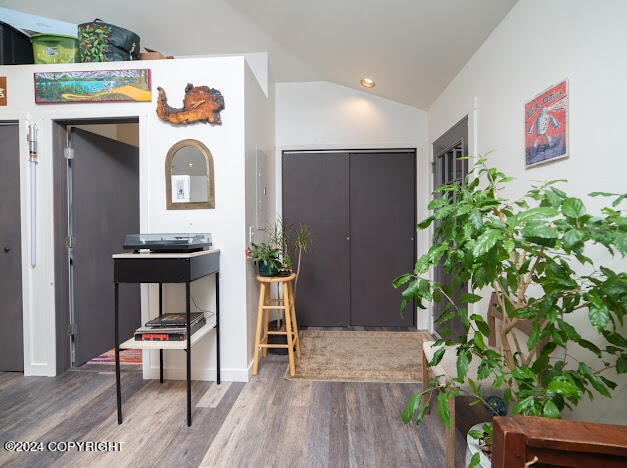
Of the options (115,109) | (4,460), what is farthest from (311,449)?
(115,109)

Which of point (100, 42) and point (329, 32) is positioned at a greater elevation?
point (329, 32)

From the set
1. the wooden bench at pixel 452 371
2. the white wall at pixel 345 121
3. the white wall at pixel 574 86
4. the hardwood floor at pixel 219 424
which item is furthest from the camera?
the white wall at pixel 345 121

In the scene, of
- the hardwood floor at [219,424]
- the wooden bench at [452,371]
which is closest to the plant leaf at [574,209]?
the wooden bench at [452,371]

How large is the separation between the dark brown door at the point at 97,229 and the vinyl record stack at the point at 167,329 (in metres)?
1.06

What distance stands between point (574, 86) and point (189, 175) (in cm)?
222

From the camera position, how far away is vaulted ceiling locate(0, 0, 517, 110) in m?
2.01

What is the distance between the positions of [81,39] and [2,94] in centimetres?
73

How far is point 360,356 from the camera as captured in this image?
9.18 feet

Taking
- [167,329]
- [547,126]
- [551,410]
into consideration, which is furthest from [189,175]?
[551,410]

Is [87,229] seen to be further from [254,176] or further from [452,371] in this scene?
[452,371]

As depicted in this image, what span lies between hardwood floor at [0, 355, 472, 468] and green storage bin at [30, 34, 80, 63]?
2412 millimetres

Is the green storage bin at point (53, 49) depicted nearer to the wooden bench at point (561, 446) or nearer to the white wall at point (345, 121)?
the white wall at point (345, 121)

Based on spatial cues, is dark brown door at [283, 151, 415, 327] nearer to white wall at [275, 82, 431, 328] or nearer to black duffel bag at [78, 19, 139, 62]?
white wall at [275, 82, 431, 328]

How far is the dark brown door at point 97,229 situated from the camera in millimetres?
2576
